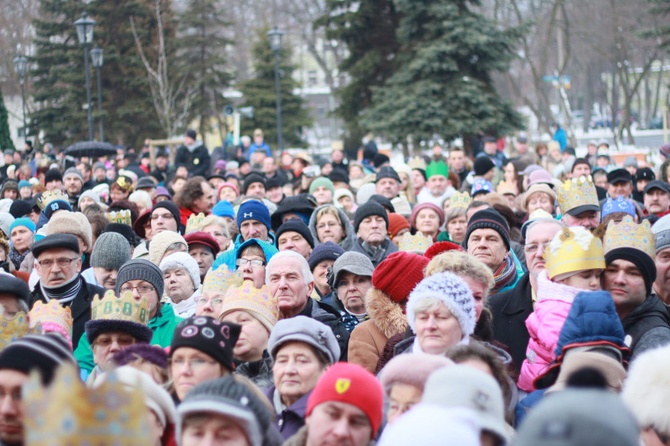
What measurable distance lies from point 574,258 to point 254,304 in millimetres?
1992

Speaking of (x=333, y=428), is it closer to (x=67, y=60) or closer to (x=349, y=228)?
(x=349, y=228)

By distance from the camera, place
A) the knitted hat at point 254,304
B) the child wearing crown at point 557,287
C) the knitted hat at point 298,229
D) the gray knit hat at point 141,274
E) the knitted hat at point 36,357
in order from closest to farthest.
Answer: the knitted hat at point 36,357 < the child wearing crown at point 557,287 < the knitted hat at point 254,304 < the gray knit hat at point 141,274 < the knitted hat at point 298,229

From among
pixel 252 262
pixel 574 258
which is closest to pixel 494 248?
pixel 574 258

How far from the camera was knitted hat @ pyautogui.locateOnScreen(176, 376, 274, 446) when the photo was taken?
167 inches

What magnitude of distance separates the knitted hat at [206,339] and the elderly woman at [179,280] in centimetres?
281

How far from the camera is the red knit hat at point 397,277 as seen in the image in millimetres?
7172

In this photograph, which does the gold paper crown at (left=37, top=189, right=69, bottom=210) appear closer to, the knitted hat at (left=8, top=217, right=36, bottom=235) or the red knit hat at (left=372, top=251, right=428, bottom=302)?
the knitted hat at (left=8, top=217, right=36, bottom=235)

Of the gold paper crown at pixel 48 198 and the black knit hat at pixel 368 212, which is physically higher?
the gold paper crown at pixel 48 198

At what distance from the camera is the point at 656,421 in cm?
457

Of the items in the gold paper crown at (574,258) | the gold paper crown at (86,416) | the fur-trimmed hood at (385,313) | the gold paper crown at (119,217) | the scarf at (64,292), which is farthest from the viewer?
the gold paper crown at (119,217)

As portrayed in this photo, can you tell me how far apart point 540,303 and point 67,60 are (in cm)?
4016

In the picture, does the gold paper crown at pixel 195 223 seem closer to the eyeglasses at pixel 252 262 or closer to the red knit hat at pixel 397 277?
the eyeglasses at pixel 252 262

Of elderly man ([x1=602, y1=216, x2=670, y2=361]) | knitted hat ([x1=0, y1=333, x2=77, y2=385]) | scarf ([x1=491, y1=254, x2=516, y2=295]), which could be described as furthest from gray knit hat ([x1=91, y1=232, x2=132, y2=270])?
knitted hat ([x1=0, y1=333, x2=77, y2=385])

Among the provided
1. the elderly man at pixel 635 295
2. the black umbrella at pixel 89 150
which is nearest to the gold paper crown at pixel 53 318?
the elderly man at pixel 635 295
